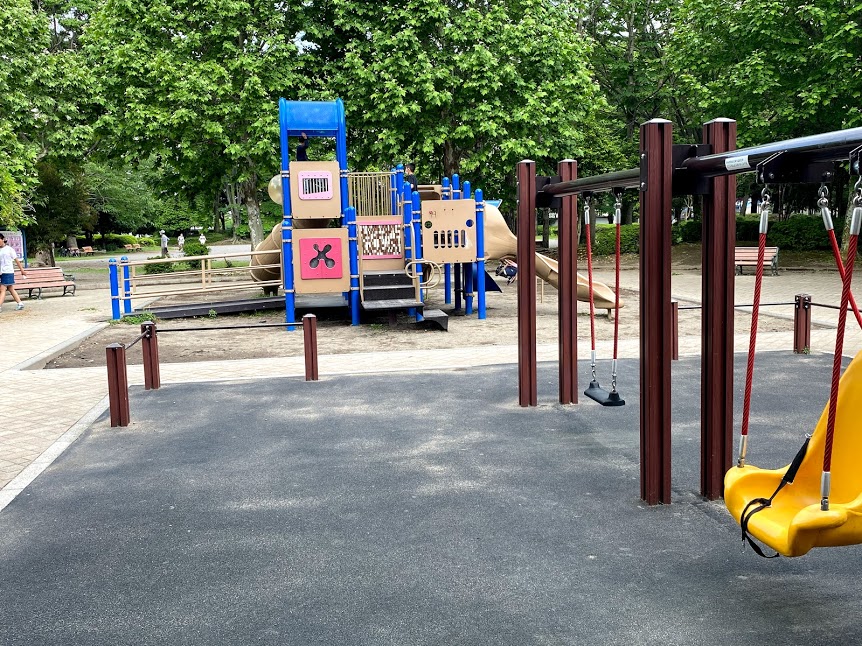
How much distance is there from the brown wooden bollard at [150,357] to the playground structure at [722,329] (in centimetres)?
465

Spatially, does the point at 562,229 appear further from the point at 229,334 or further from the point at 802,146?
the point at 229,334

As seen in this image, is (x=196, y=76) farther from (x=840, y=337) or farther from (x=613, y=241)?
(x=840, y=337)

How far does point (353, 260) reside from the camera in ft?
51.6

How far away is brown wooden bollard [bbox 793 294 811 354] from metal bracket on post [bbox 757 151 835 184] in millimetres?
7153

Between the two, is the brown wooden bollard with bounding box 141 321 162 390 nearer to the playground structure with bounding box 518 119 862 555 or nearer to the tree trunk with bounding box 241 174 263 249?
the playground structure with bounding box 518 119 862 555

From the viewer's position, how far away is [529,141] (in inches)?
1055

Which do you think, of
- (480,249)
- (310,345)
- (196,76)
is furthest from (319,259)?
(196,76)

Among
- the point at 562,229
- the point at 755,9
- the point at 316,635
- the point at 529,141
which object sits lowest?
the point at 316,635

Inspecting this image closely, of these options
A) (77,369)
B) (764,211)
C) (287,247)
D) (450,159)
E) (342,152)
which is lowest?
(77,369)

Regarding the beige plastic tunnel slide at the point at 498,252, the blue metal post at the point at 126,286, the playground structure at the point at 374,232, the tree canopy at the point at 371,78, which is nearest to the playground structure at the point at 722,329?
the playground structure at the point at 374,232

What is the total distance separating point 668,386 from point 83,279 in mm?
28870

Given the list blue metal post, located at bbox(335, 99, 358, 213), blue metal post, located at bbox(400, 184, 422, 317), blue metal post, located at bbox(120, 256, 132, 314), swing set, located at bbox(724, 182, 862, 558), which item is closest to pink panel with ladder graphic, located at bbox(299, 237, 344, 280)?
blue metal post, located at bbox(335, 99, 358, 213)

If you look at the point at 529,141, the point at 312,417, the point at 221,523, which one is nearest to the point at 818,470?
the point at 221,523

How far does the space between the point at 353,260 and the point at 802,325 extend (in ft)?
26.3
